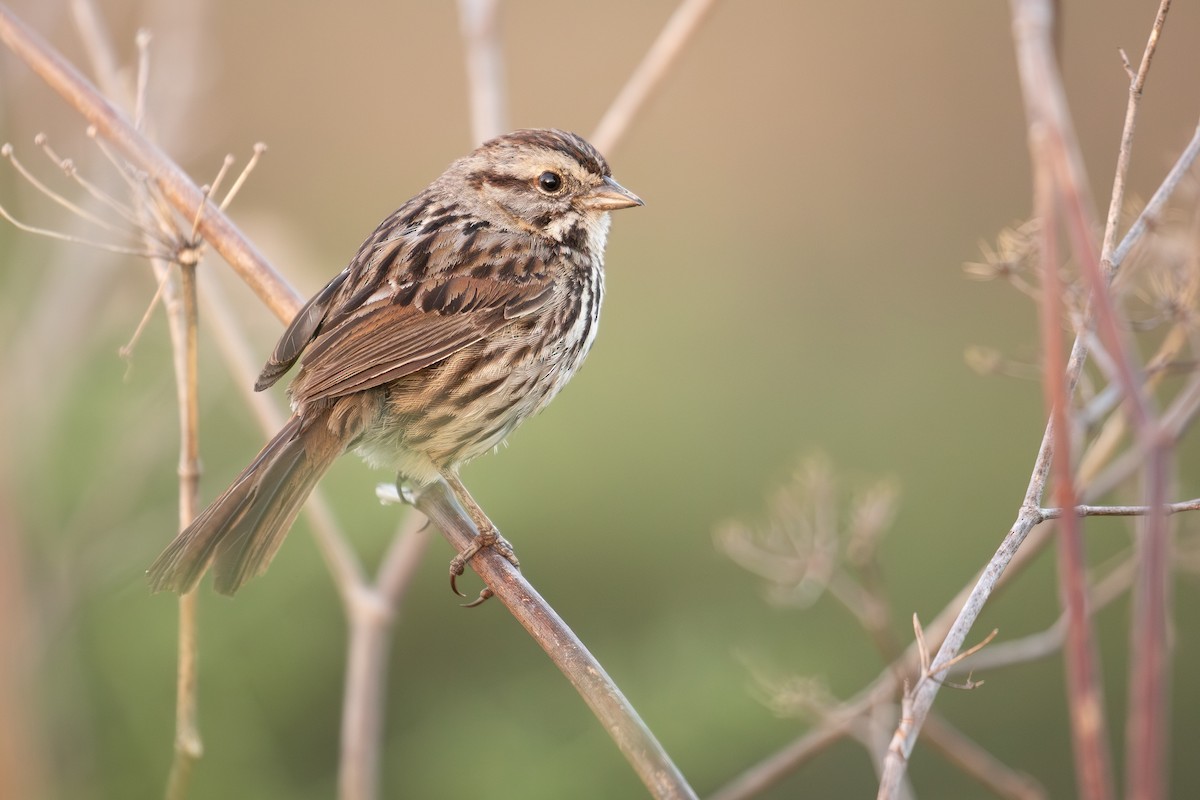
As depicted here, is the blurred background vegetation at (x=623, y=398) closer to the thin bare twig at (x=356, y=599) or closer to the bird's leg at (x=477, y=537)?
the thin bare twig at (x=356, y=599)

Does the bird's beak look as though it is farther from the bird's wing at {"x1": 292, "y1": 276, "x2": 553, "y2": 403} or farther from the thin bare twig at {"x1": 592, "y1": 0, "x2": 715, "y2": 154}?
the bird's wing at {"x1": 292, "y1": 276, "x2": 553, "y2": 403}

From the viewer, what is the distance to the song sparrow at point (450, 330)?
2.69 metres

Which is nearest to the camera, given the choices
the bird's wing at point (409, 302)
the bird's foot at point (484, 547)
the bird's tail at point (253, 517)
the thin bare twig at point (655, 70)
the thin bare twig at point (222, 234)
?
the thin bare twig at point (222, 234)

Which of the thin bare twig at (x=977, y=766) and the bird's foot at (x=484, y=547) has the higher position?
the bird's foot at (x=484, y=547)

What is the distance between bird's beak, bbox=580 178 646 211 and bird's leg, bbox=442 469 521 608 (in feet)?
2.37

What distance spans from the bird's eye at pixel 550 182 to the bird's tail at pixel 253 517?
31.9 inches

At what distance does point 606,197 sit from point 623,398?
7.57 feet

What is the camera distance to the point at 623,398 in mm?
5387

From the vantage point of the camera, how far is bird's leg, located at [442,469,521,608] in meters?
2.64

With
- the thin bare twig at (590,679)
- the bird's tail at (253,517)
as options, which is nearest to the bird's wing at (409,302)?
the bird's tail at (253,517)

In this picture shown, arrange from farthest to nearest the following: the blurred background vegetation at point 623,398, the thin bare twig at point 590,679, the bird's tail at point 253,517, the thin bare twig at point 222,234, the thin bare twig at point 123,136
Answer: the blurred background vegetation at point 623,398
the thin bare twig at point 123,136
the bird's tail at point 253,517
the thin bare twig at point 222,234
the thin bare twig at point 590,679

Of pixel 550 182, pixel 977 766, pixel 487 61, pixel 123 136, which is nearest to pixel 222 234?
pixel 123 136

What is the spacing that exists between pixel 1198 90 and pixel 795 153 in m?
1.87

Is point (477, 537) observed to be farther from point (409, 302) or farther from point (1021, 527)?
point (1021, 527)
